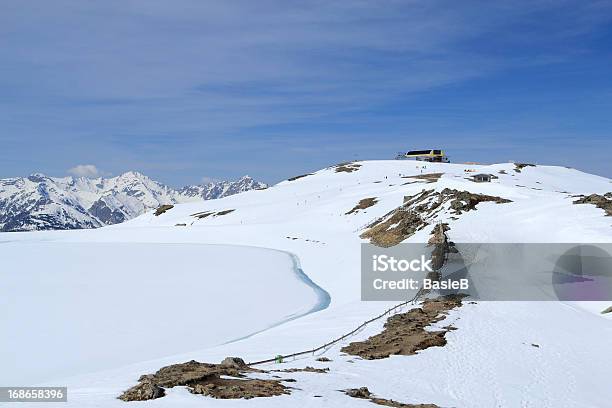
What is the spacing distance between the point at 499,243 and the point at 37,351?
38950 mm

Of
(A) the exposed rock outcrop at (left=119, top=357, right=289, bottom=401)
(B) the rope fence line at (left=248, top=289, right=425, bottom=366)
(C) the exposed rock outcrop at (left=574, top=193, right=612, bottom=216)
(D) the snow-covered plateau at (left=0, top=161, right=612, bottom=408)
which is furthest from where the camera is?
(C) the exposed rock outcrop at (left=574, top=193, right=612, bottom=216)

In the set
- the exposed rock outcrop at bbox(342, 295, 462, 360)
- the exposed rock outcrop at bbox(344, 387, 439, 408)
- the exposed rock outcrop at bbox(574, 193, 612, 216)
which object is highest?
the exposed rock outcrop at bbox(574, 193, 612, 216)

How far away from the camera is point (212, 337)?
2892 centimetres

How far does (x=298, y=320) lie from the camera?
Answer: 32844 millimetres

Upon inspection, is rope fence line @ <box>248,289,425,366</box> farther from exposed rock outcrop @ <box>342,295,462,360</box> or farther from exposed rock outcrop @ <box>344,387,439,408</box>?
exposed rock outcrop @ <box>344,387,439,408</box>

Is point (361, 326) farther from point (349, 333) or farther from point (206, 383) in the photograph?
point (206, 383)

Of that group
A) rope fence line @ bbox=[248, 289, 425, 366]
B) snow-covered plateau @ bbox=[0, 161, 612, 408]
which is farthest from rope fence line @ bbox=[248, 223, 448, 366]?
snow-covered plateau @ bbox=[0, 161, 612, 408]

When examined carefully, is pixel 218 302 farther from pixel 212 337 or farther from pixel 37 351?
pixel 37 351

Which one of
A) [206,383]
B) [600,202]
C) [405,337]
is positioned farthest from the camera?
[600,202]

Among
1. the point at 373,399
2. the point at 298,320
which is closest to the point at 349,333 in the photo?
the point at 298,320

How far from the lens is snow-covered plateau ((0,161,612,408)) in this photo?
67.2 ft

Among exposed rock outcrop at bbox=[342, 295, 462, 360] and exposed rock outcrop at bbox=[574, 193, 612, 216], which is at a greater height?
exposed rock outcrop at bbox=[574, 193, 612, 216]

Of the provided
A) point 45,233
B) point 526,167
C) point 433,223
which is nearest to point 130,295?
point 433,223

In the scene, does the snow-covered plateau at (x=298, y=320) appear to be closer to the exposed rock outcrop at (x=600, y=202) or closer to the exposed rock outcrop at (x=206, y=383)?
the exposed rock outcrop at (x=206, y=383)
